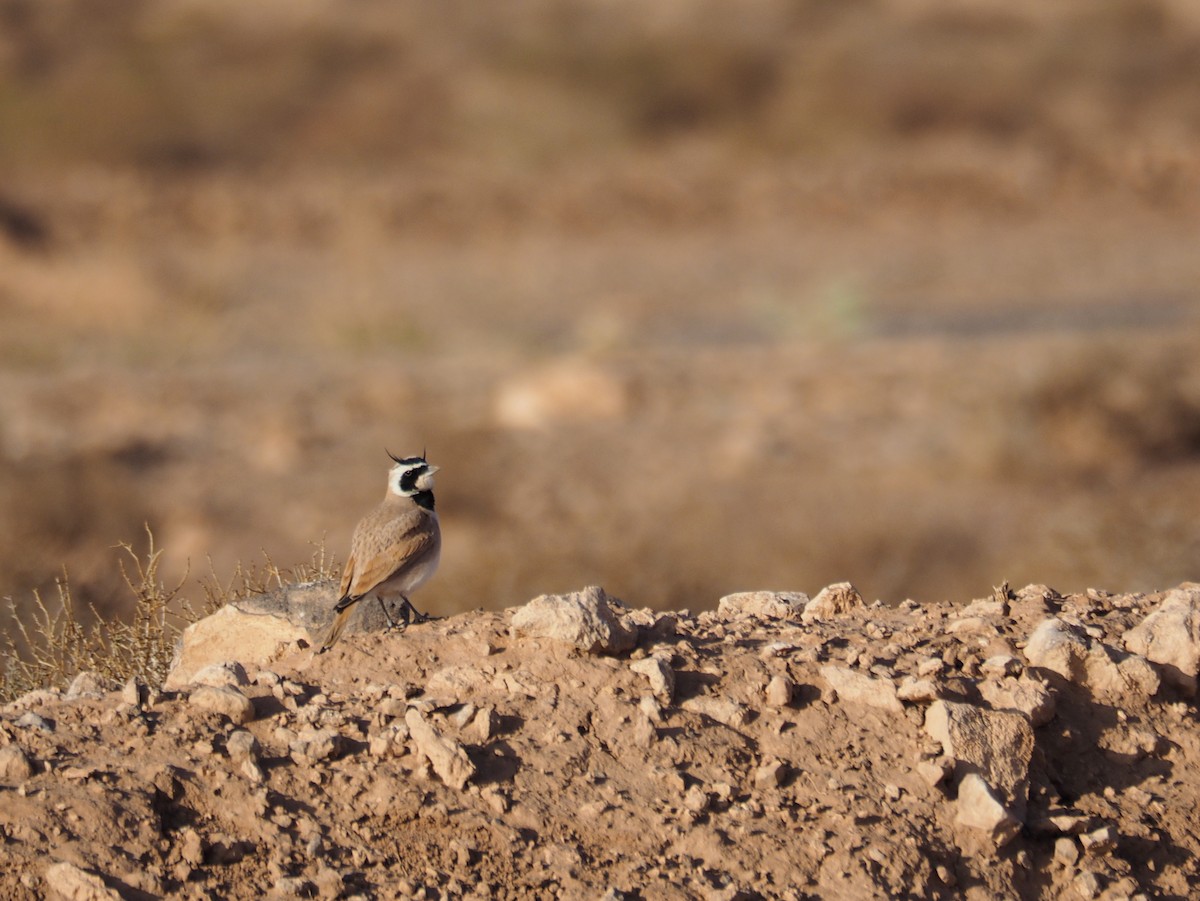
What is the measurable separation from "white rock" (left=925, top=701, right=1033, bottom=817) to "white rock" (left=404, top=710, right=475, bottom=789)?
129 cm

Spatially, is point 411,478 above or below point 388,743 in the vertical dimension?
above

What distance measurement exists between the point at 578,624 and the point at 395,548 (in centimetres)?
74

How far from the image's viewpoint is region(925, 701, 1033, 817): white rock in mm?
4219

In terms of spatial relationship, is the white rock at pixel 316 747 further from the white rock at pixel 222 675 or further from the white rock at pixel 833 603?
the white rock at pixel 833 603

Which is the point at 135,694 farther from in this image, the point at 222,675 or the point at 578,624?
the point at 578,624

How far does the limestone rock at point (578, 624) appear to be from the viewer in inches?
175

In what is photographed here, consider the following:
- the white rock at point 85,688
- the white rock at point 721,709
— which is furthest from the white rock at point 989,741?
the white rock at point 85,688

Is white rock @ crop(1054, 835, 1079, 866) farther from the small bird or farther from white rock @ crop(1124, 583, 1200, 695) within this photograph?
the small bird

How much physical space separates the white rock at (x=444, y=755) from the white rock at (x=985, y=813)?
129 centimetres

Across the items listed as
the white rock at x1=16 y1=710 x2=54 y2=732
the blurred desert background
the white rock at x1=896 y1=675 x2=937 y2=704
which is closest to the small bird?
the white rock at x1=16 y1=710 x2=54 y2=732

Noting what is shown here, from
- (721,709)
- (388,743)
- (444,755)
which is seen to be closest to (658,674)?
(721,709)

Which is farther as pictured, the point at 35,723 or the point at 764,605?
→ the point at 764,605

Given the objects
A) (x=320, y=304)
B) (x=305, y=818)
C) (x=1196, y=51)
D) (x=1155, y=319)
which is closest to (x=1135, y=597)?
(x=305, y=818)

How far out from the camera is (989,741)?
4.27m
